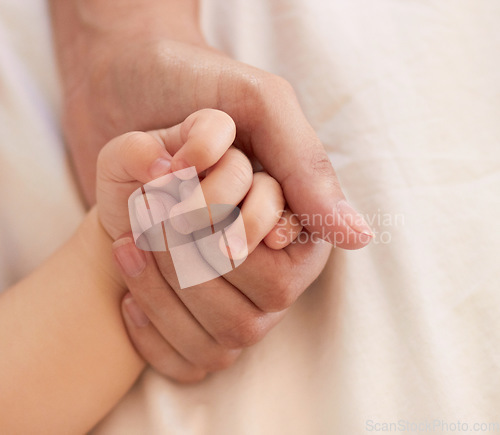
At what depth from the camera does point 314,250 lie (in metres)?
0.59

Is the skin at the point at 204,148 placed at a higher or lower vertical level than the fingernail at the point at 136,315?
higher

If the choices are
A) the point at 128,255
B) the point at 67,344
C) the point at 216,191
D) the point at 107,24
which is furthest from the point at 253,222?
the point at 107,24

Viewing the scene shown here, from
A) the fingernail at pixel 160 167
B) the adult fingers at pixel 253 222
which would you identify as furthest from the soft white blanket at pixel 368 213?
the fingernail at pixel 160 167

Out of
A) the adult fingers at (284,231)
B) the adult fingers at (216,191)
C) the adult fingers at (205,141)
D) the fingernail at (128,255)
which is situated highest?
the adult fingers at (205,141)

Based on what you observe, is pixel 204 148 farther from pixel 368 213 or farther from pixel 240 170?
pixel 368 213

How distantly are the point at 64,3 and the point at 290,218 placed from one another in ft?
2.02

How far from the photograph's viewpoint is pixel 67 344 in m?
0.60

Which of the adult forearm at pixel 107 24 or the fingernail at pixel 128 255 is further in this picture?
the adult forearm at pixel 107 24

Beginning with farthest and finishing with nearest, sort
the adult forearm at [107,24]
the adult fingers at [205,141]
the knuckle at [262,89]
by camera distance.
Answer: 1. the adult forearm at [107,24]
2. the knuckle at [262,89]
3. the adult fingers at [205,141]

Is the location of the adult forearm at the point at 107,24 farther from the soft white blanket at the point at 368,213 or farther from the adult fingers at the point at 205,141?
the adult fingers at the point at 205,141

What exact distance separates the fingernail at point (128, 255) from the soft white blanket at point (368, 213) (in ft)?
0.51

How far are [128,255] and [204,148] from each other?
0.20 metres

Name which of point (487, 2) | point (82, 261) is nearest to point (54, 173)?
point (82, 261)

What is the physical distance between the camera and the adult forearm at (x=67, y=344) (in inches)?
22.4
